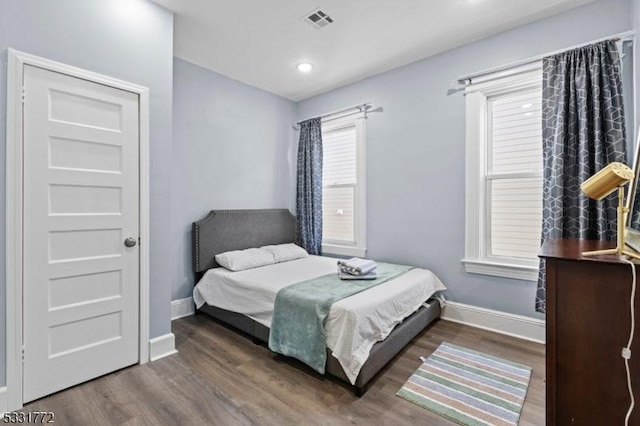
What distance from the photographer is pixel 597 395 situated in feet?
3.93

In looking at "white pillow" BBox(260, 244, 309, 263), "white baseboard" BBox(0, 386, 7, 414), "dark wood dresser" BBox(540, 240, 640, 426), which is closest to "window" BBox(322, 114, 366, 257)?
"white pillow" BBox(260, 244, 309, 263)

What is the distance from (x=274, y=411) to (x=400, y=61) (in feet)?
11.3

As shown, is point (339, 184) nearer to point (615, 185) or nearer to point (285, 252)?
point (285, 252)

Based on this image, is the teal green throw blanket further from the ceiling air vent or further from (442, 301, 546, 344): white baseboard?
the ceiling air vent

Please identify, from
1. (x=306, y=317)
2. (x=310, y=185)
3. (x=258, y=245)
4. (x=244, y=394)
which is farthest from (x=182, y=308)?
(x=310, y=185)

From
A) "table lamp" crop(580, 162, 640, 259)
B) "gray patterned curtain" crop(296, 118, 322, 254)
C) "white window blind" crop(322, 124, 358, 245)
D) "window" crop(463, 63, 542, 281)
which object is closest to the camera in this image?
"table lamp" crop(580, 162, 640, 259)

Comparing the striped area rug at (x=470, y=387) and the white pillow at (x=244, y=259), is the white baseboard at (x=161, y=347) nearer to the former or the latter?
the white pillow at (x=244, y=259)

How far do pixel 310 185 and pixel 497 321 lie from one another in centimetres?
268

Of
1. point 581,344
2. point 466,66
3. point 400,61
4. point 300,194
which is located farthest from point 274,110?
point 581,344

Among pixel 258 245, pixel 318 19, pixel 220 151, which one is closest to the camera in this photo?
pixel 318 19

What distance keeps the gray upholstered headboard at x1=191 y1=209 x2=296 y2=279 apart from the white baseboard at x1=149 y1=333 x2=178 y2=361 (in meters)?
0.95

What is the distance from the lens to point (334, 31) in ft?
9.11

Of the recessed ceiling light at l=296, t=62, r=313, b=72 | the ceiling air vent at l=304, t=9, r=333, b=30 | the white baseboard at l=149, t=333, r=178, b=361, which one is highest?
the recessed ceiling light at l=296, t=62, r=313, b=72

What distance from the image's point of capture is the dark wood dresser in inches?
45.4
